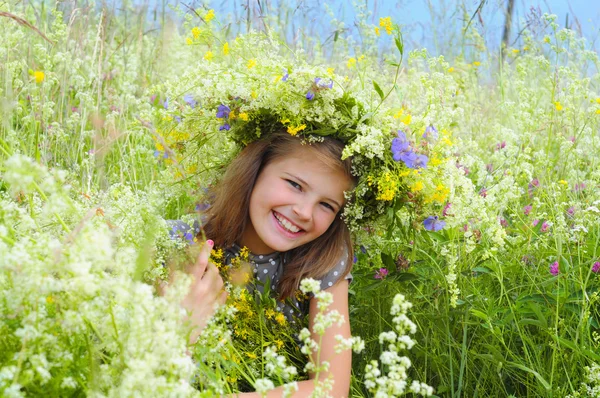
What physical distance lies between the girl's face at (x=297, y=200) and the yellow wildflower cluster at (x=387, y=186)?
170 millimetres

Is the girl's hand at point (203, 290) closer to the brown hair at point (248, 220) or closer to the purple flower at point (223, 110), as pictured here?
the brown hair at point (248, 220)

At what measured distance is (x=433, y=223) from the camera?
93.9 inches

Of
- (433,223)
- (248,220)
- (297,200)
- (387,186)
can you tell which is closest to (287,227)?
(297,200)

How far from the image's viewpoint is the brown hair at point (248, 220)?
250 centimetres

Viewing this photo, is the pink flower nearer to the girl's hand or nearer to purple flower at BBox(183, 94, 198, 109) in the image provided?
the girl's hand

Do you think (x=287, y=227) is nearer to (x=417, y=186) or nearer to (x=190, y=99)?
(x=417, y=186)

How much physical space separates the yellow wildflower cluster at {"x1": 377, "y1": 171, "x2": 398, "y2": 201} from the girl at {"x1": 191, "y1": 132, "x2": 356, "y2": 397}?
0.16 meters

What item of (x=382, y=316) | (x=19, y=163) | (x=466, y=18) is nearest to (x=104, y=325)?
(x=19, y=163)

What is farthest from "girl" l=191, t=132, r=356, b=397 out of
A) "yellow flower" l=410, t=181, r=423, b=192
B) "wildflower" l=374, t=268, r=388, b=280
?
"yellow flower" l=410, t=181, r=423, b=192

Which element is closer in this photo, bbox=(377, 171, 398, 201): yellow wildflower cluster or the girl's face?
bbox=(377, 171, 398, 201): yellow wildflower cluster

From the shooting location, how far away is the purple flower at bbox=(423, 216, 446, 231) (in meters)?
2.36

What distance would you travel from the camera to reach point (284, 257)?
8.71 feet

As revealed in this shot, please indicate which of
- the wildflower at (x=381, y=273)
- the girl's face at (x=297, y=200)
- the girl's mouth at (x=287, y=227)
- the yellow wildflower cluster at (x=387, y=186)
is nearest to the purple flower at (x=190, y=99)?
the girl's face at (x=297, y=200)

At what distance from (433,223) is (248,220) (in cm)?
66
